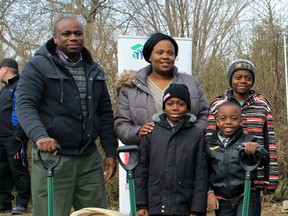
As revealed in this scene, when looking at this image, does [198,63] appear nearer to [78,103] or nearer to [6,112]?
[6,112]

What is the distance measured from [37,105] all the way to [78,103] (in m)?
0.31

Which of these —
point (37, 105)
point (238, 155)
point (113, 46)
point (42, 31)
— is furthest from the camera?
point (42, 31)

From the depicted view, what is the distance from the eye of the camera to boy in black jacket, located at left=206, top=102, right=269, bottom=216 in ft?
12.2

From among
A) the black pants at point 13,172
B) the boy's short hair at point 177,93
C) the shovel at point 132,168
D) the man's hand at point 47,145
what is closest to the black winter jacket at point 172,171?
the boy's short hair at point 177,93

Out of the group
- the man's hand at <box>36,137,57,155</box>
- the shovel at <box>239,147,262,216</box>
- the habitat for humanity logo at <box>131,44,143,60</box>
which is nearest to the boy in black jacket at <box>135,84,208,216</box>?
the shovel at <box>239,147,262,216</box>

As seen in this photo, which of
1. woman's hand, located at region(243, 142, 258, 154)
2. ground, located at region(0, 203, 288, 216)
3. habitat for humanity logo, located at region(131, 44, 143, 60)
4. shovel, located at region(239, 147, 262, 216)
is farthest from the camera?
ground, located at region(0, 203, 288, 216)

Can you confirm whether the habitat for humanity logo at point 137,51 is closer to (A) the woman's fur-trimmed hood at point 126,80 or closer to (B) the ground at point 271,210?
(A) the woman's fur-trimmed hood at point 126,80

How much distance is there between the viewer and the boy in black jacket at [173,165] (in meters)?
3.70

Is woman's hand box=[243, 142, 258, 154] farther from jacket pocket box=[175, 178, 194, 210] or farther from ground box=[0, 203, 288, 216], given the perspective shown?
ground box=[0, 203, 288, 216]

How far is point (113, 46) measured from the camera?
8406mm

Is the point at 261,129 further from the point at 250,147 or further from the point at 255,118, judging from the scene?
the point at 250,147

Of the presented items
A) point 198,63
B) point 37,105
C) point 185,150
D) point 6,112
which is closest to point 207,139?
point 185,150

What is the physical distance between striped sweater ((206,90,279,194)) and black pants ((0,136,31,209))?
3.98 meters

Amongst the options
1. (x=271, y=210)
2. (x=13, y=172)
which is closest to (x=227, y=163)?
(x=271, y=210)
